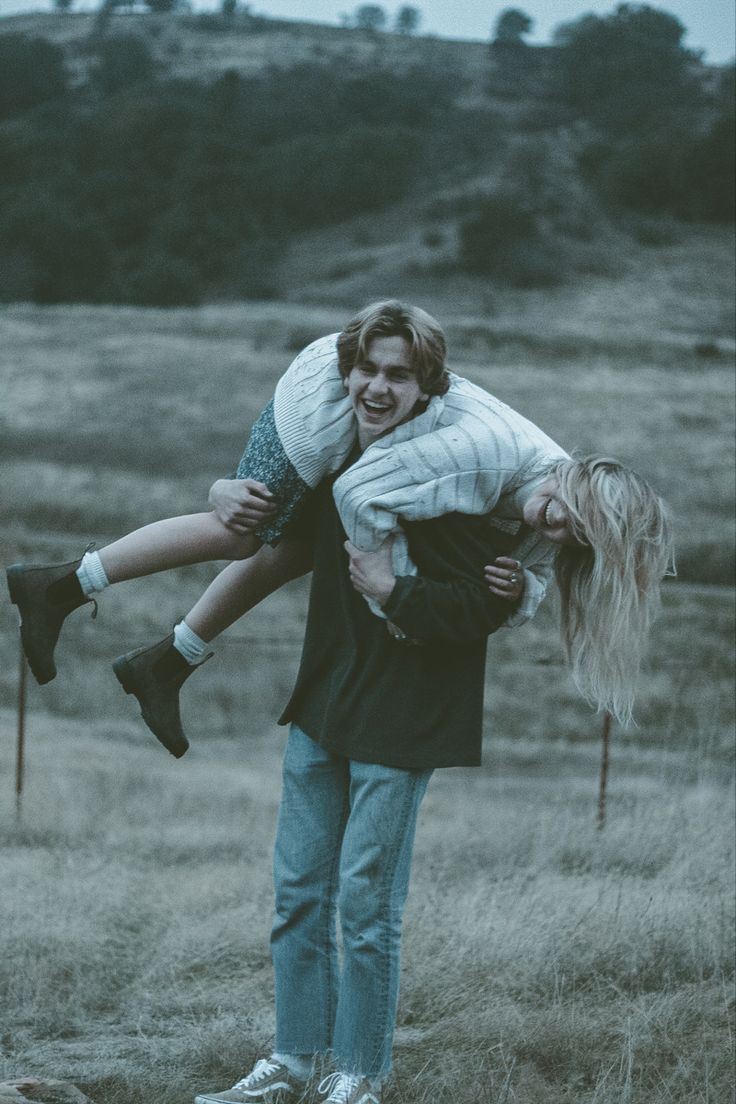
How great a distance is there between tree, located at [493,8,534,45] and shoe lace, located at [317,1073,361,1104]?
108ft

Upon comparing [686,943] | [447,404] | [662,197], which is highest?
[662,197]

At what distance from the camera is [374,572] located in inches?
104

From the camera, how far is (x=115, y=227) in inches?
1159

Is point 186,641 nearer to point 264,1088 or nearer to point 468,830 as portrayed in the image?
point 264,1088

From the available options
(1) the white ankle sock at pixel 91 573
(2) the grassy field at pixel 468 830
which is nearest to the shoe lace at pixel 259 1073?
(2) the grassy field at pixel 468 830

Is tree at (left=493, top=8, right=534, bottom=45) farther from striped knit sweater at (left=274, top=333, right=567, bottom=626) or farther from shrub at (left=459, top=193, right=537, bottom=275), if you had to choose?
striped knit sweater at (left=274, top=333, right=567, bottom=626)

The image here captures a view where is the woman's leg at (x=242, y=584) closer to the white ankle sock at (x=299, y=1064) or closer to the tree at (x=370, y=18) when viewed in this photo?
the white ankle sock at (x=299, y=1064)

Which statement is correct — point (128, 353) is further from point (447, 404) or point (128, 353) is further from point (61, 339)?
point (447, 404)

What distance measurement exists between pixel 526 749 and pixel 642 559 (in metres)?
9.48

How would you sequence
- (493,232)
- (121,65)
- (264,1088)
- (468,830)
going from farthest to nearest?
(121,65)
(493,232)
(468,830)
(264,1088)

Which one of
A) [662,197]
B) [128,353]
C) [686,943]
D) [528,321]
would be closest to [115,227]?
[128,353]

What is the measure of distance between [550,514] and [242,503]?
0.71 meters

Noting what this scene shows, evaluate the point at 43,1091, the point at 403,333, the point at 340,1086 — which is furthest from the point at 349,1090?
the point at 403,333

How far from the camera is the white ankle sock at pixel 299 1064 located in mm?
2912
